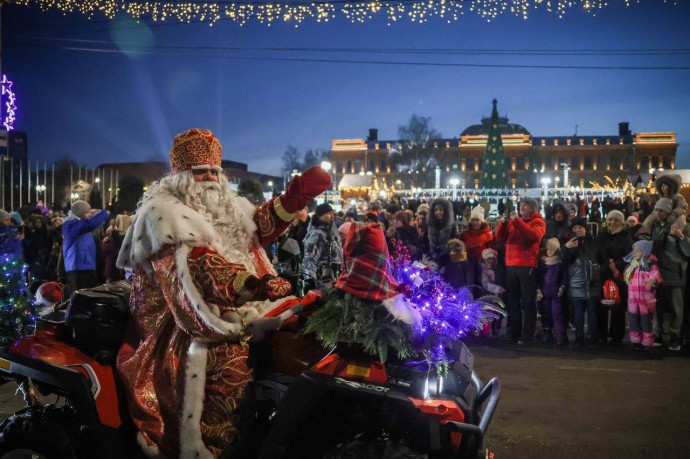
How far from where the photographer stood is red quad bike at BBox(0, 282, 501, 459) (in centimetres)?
297

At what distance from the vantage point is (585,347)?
8758 mm

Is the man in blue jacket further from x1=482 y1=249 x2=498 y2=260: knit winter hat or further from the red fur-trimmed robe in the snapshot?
the red fur-trimmed robe

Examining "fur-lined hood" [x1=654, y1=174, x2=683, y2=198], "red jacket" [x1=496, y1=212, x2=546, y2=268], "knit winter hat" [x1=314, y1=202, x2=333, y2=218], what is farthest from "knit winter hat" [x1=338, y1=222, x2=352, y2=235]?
"fur-lined hood" [x1=654, y1=174, x2=683, y2=198]

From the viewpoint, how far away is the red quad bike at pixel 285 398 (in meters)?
2.97

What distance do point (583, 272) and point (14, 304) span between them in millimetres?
7380

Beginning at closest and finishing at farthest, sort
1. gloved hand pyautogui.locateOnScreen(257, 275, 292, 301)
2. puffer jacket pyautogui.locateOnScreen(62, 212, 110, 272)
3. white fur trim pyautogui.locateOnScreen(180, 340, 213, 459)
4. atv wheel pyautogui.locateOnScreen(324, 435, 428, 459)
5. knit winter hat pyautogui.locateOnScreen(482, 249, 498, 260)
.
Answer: atv wheel pyautogui.locateOnScreen(324, 435, 428, 459)
gloved hand pyautogui.locateOnScreen(257, 275, 292, 301)
white fur trim pyautogui.locateOnScreen(180, 340, 213, 459)
knit winter hat pyautogui.locateOnScreen(482, 249, 498, 260)
puffer jacket pyautogui.locateOnScreen(62, 212, 110, 272)

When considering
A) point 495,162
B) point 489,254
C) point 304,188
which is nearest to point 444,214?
point 489,254

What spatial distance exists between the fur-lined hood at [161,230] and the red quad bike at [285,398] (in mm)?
403

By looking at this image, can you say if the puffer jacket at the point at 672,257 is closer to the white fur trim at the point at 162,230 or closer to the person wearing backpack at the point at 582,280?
the person wearing backpack at the point at 582,280

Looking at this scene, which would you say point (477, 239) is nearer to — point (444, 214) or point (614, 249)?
point (444, 214)

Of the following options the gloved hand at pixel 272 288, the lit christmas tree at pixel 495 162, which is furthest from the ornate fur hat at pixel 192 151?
the lit christmas tree at pixel 495 162

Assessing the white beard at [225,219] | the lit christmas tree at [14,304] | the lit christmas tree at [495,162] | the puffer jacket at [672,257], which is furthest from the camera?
the lit christmas tree at [495,162]

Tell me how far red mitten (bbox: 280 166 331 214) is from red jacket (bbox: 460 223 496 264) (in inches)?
254

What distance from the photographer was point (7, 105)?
39.8 feet
